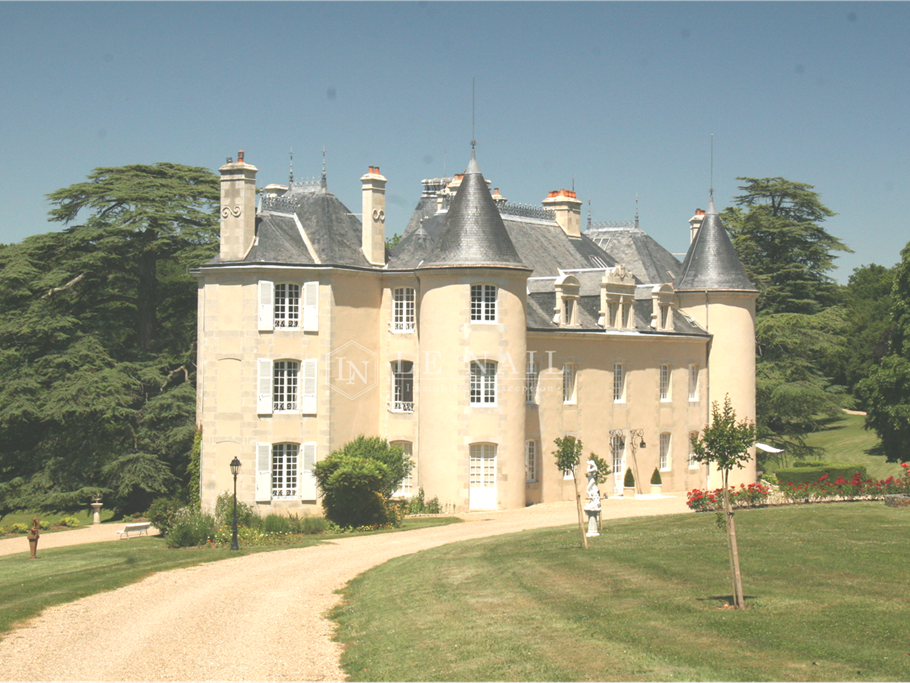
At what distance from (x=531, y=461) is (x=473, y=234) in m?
8.54

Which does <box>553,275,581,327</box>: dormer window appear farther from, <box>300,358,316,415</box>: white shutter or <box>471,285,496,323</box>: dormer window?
<box>300,358,316,415</box>: white shutter

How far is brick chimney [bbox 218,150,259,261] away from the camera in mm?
36812

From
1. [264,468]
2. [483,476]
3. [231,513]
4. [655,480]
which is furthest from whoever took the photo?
[655,480]

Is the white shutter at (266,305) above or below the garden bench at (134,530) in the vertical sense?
above

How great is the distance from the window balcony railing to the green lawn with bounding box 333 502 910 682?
1462 cm

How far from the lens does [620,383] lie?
43.0 metres

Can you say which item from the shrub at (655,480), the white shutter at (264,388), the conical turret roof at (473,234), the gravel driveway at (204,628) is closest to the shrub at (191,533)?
the gravel driveway at (204,628)

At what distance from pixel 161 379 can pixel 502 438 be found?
15713 mm

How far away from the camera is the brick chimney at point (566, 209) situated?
159 ft

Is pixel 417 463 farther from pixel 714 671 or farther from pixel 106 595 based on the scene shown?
pixel 714 671

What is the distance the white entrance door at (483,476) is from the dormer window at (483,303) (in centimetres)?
434

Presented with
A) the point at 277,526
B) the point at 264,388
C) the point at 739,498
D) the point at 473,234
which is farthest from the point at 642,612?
the point at 264,388

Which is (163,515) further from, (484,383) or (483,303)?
(483,303)

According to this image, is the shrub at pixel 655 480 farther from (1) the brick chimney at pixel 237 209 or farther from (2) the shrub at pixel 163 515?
(2) the shrub at pixel 163 515
